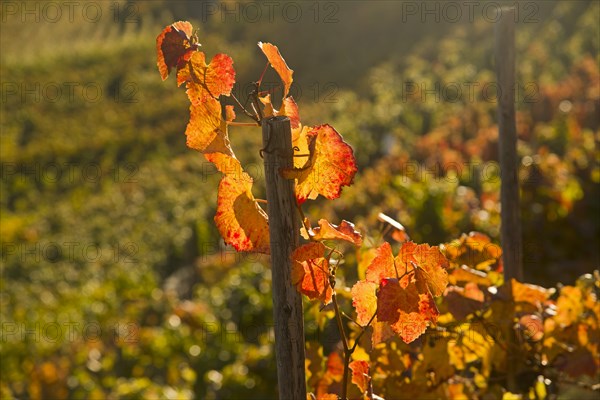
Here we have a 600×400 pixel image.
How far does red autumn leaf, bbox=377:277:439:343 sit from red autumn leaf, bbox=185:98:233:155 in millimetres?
372

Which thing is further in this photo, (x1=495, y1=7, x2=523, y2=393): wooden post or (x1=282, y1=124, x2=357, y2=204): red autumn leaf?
(x1=495, y1=7, x2=523, y2=393): wooden post

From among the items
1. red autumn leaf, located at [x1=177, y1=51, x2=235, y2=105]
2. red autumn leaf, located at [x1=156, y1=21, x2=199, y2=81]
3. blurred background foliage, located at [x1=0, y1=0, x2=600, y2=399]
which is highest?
red autumn leaf, located at [x1=156, y1=21, x2=199, y2=81]

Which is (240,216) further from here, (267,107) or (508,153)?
(508,153)

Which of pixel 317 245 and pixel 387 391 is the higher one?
pixel 317 245

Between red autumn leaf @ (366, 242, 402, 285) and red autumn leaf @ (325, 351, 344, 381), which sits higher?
red autumn leaf @ (366, 242, 402, 285)

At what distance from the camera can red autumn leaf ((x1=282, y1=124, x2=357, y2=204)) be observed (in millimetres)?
1272

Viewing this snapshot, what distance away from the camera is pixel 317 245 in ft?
4.19

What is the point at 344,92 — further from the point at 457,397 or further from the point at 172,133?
the point at 457,397

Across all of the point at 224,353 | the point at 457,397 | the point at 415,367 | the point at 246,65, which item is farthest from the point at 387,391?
the point at 246,65

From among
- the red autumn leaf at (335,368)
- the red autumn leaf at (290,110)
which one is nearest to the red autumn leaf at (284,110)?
the red autumn leaf at (290,110)

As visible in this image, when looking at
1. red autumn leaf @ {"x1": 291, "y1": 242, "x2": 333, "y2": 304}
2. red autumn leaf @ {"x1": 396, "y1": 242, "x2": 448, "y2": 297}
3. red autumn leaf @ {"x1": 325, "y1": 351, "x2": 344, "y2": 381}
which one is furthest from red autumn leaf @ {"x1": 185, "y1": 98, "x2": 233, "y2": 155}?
red autumn leaf @ {"x1": 325, "y1": 351, "x2": 344, "y2": 381}

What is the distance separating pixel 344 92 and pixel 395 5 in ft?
15.5

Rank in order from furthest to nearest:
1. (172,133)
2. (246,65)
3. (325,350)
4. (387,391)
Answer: (246,65), (172,133), (325,350), (387,391)

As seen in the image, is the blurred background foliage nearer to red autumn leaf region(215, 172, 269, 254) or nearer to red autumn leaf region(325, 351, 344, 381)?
red autumn leaf region(325, 351, 344, 381)
